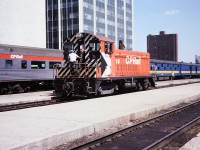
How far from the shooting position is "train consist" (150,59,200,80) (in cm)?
4125

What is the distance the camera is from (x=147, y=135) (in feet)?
26.8

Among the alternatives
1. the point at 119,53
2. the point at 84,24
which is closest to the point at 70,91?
the point at 119,53

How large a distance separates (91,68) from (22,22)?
34451 mm

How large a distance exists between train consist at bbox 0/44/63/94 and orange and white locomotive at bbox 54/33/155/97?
325 cm

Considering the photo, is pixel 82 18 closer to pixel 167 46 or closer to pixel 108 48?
pixel 108 48

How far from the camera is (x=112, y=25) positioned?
81312mm

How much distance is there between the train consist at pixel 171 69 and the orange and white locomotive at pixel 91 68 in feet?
59.9

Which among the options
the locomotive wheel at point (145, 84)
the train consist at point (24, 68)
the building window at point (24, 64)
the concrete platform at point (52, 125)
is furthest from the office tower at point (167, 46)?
the concrete platform at point (52, 125)

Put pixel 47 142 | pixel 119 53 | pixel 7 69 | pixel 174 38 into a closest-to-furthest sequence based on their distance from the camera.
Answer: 1. pixel 47 142
2. pixel 119 53
3. pixel 7 69
4. pixel 174 38

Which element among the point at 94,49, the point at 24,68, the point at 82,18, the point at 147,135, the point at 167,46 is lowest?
the point at 147,135

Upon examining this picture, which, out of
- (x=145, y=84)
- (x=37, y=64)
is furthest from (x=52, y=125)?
(x=145, y=84)

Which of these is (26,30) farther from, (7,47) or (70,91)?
(70,91)

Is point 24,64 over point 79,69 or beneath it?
over

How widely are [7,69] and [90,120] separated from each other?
509 inches
